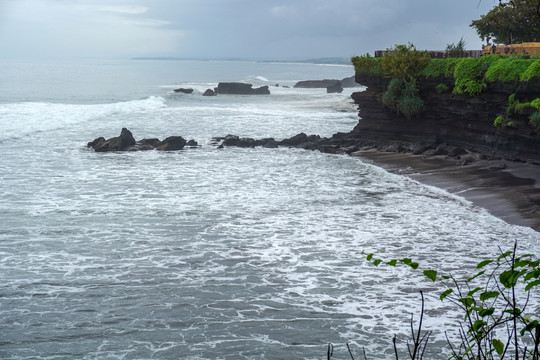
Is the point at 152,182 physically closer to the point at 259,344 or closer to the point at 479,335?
the point at 259,344

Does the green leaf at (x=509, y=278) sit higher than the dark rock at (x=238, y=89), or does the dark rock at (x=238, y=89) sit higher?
the dark rock at (x=238, y=89)

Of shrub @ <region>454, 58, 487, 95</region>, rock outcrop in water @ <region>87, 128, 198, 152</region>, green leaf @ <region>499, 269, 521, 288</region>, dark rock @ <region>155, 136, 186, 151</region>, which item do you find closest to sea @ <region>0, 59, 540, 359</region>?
rock outcrop in water @ <region>87, 128, 198, 152</region>

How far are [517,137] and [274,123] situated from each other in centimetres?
1917

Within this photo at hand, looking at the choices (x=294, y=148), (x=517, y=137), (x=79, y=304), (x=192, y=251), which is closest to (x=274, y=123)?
(x=294, y=148)

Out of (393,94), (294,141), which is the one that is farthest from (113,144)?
(393,94)

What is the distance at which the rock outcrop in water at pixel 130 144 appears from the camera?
26.0 m

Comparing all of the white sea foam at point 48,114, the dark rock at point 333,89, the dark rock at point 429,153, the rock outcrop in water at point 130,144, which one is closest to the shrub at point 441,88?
the dark rock at point 429,153

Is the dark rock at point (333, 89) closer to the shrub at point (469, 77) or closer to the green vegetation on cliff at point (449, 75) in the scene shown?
the green vegetation on cliff at point (449, 75)

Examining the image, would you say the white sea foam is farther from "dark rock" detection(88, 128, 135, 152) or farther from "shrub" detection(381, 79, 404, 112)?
"shrub" detection(381, 79, 404, 112)

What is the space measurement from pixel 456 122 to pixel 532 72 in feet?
14.0

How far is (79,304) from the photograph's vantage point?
913 cm

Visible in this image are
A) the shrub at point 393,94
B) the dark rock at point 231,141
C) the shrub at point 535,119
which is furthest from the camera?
the dark rock at point 231,141

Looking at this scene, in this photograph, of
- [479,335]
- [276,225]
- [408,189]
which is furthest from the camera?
[408,189]

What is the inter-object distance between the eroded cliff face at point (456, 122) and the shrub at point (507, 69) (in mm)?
264
